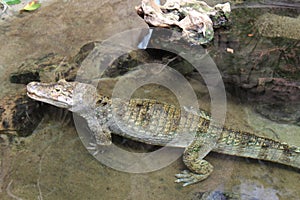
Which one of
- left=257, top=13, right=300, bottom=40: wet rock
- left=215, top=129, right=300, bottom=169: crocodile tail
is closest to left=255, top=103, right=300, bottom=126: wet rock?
left=215, top=129, right=300, bottom=169: crocodile tail

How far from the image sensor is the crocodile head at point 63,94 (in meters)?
3.61

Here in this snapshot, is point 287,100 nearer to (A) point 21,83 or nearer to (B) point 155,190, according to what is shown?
(B) point 155,190

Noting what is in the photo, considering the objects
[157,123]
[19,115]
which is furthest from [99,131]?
[19,115]

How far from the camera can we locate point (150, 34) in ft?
15.0

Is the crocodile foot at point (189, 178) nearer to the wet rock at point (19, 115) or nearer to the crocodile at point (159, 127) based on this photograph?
the crocodile at point (159, 127)

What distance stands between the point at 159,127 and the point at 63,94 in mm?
1083

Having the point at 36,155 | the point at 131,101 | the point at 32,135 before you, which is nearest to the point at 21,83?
the point at 32,135

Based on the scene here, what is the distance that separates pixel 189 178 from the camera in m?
3.41

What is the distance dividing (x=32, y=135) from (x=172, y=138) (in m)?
1.48

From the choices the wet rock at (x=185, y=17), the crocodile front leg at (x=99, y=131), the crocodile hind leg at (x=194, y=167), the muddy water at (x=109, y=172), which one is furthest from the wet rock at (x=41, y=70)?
the crocodile hind leg at (x=194, y=167)

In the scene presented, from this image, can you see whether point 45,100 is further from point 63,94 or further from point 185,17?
point 185,17

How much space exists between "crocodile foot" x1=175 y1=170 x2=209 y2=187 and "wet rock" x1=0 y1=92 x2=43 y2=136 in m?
1.63

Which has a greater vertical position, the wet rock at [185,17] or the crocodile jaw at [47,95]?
the wet rock at [185,17]

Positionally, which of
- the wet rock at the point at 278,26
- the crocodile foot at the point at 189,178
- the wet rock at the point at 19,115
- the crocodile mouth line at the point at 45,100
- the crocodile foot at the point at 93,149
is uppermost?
the wet rock at the point at 278,26
